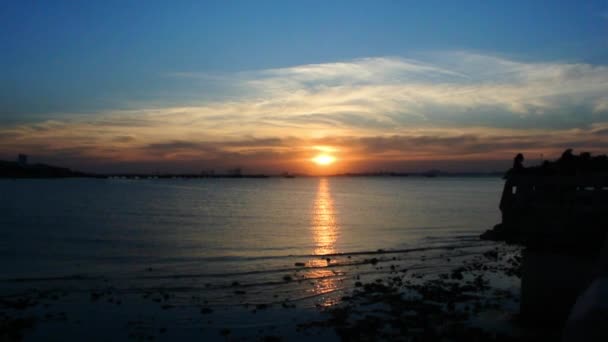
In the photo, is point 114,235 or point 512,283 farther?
point 114,235

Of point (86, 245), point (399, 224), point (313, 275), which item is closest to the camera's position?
point (313, 275)

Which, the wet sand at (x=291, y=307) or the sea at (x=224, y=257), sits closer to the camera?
the wet sand at (x=291, y=307)

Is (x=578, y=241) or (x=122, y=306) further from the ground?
(x=578, y=241)

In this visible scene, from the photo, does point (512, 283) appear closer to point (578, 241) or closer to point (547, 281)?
point (547, 281)

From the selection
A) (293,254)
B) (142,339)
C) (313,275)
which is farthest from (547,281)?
(293,254)

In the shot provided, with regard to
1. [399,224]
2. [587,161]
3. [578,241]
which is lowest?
[399,224]

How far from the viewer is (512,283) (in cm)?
2048

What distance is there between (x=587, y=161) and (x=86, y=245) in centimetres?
3341

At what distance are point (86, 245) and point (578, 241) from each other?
110 feet

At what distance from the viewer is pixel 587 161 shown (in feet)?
40.6

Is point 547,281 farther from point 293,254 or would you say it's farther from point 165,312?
point 293,254

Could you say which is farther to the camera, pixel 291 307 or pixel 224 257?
pixel 224 257

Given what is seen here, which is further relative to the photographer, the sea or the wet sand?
the sea

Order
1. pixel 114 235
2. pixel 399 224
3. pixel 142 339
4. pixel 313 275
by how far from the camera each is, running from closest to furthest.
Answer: pixel 142 339
pixel 313 275
pixel 114 235
pixel 399 224
